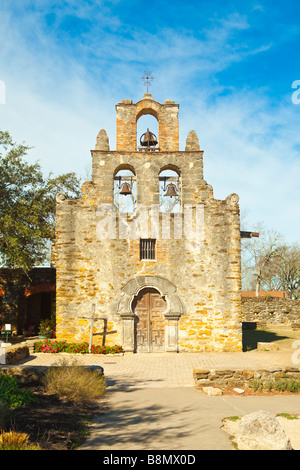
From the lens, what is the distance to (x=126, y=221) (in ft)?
50.5

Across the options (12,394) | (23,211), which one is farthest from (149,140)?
(12,394)

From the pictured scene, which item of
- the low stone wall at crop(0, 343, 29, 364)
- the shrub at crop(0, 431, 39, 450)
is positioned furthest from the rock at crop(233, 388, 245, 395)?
the low stone wall at crop(0, 343, 29, 364)

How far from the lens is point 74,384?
25.3ft

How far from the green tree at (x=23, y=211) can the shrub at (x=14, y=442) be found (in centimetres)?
1200

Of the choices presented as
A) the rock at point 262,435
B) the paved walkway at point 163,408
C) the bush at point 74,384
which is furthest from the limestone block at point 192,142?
the rock at point 262,435

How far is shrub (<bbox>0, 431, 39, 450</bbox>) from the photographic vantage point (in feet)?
14.6

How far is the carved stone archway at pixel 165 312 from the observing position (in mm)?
14547

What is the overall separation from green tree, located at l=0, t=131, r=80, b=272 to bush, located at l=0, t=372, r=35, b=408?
30.4 feet

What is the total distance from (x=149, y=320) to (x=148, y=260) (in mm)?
2321

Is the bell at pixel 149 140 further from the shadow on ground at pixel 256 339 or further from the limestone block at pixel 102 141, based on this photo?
the shadow on ground at pixel 256 339

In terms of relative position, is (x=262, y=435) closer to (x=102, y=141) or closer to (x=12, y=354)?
(x=12, y=354)

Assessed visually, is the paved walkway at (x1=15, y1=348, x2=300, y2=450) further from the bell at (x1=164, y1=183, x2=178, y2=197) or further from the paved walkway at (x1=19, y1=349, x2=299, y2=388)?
the bell at (x1=164, y1=183, x2=178, y2=197)

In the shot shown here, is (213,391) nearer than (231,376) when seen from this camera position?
Yes
